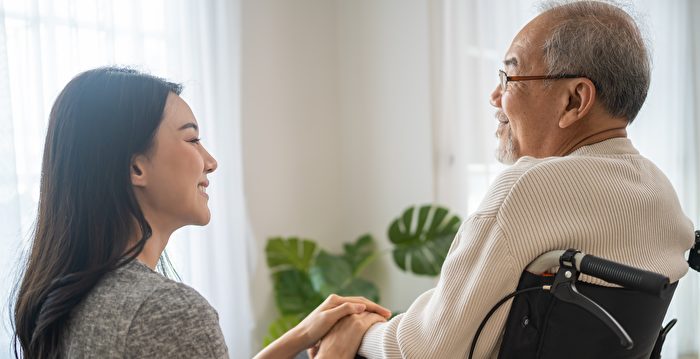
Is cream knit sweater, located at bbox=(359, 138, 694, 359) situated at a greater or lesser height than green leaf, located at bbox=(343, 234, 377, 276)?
greater

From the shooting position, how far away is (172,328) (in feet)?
3.26

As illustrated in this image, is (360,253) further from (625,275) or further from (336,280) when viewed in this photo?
(625,275)

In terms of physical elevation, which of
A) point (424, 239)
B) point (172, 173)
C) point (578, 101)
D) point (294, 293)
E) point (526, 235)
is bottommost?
point (294, 293)

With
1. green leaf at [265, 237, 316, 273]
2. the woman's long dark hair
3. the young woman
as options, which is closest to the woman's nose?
the young woman

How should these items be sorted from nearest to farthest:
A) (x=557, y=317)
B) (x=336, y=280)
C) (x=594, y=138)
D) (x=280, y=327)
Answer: (x=557, y=317) < (x=594, y=138) < (x=280, y=327) < (x=336, y=280)

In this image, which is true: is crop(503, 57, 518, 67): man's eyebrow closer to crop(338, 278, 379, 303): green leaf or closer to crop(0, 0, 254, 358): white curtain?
crop(0, 0, 254, 358): white curtain

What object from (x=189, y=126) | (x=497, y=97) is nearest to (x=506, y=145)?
(x=497, y=97)

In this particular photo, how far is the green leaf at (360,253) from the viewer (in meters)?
3.54

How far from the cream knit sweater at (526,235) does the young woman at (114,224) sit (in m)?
0.35

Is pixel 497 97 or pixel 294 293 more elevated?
pixel 497 97

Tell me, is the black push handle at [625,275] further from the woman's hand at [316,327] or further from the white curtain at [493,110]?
the white curtain at [493,110]

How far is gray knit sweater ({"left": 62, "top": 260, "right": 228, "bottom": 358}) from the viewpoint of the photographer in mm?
983

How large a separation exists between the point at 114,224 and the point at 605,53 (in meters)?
0.90

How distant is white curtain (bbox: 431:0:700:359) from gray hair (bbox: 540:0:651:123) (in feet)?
5.32
